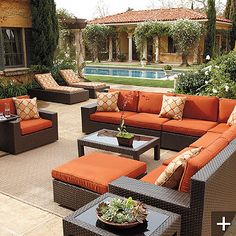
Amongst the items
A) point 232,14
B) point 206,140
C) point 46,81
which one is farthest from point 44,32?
point 232,14

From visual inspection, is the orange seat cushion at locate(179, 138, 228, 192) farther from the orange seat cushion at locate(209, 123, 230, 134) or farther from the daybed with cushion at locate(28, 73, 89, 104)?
the daybed with cushion at locate(28, 73, 89, 104)

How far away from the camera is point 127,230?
2547 millimetres

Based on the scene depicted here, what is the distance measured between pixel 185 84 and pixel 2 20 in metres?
6.96

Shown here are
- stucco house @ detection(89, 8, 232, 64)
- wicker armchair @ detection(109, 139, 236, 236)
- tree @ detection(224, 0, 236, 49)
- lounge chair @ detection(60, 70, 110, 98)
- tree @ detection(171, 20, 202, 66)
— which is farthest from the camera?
tree @ detection(224, 0, 236, 49)

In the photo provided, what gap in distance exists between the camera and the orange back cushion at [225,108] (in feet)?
19.2

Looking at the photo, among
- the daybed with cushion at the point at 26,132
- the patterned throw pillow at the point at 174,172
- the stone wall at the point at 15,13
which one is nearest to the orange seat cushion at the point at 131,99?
the daybed with cushion at the point at 26,132

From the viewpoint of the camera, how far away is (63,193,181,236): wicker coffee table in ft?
8.31

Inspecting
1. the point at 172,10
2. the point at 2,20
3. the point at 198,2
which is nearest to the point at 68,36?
the point at 2,20

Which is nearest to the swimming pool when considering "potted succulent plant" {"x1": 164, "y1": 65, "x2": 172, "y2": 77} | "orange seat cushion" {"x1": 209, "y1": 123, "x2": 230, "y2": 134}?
"potted succulent plant" {"x1": 164, "y1": 65, "x2": 172, "y2": 77}

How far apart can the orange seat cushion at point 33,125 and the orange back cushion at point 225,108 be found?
3394 mm

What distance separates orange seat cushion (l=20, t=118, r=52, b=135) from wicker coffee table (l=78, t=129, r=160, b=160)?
1277 mm

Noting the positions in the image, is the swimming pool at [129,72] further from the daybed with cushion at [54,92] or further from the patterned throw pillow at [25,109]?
the patterned throw pillow at [25,109]

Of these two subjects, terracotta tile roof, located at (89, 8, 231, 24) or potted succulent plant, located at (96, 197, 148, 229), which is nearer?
potted succulent plant, located at (96, 197, 148, 229)

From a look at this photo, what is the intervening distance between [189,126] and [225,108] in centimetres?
77
